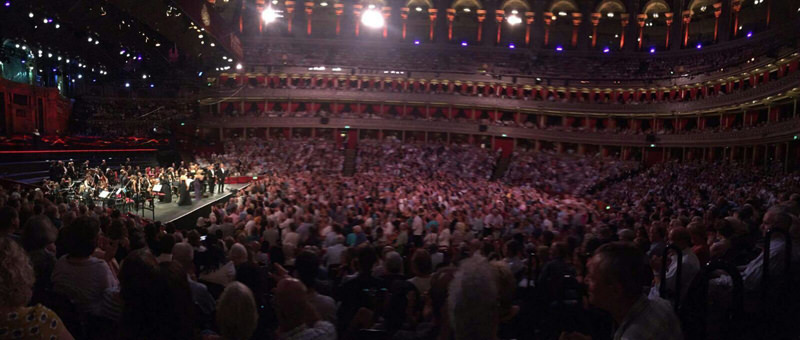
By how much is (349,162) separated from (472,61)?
17.3 metres

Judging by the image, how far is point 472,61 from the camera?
46.9 meters

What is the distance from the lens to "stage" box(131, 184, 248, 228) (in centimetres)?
1534

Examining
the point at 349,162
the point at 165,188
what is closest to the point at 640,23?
the point at 349,162

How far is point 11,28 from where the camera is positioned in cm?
1658

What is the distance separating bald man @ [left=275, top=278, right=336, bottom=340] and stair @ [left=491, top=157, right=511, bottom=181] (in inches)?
1331

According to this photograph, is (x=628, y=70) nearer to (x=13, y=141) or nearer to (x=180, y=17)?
(x=180, y=17)

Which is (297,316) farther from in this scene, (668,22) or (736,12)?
(668,22)

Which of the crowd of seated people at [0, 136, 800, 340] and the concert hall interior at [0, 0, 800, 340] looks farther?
the concert hall interior at [0, 0, 800, 340]

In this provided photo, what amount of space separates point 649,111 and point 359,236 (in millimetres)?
37638

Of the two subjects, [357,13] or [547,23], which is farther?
[357,13]

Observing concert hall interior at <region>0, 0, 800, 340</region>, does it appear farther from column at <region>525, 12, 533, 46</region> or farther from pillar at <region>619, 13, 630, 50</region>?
pillar at <region>619, 13, 630, 50</region>

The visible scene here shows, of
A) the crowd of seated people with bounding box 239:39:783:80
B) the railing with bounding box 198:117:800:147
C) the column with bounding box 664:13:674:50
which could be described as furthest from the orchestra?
the column with bounding box 664:13:674:50

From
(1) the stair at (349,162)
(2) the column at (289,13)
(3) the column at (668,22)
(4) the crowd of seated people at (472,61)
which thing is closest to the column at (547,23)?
(4) the crowd of seated people at (472,61)

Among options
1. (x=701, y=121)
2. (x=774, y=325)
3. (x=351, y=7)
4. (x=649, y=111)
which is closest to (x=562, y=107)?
(x=649, y=111)
